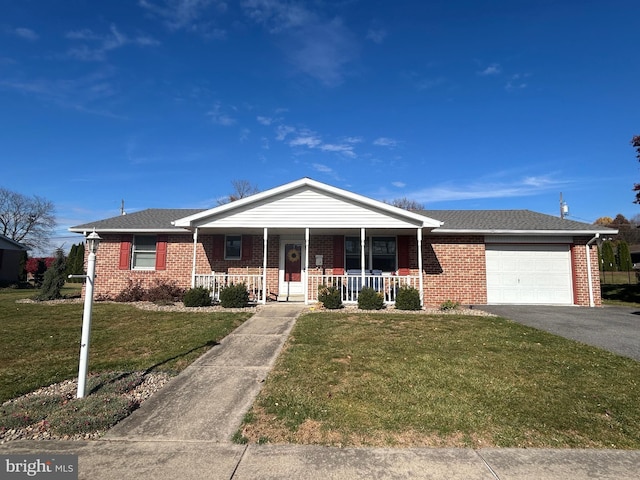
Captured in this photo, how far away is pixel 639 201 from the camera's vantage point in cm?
1572

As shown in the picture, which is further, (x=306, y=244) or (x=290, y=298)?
(x=290, y=298)

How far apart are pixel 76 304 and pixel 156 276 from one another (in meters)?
2.71

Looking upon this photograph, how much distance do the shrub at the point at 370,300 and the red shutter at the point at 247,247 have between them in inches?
195

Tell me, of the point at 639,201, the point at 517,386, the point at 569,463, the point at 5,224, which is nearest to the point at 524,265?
the point at 639,201

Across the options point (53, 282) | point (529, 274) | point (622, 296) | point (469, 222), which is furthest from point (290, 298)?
point (622, 296)

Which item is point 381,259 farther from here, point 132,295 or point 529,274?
point 132,295

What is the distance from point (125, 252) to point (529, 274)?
15763 mm

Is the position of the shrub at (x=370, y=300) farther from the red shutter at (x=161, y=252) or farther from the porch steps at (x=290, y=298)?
the red shutter at (x=161, y=252)

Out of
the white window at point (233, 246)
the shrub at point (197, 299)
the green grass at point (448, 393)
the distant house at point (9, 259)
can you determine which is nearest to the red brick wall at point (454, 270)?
the green grass at point (448, 393)

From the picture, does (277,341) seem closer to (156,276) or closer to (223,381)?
(223,381)

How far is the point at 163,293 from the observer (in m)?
12.3

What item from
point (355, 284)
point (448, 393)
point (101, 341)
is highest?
point (355, 284)

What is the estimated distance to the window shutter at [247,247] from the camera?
13547mm

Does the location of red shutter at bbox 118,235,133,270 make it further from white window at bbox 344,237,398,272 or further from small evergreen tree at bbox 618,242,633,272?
small evergreen tree at bbox 618,242,633,272
